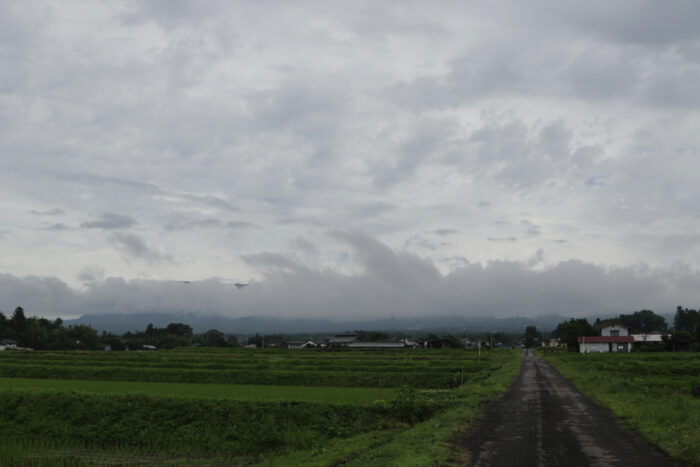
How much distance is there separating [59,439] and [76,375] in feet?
92.5

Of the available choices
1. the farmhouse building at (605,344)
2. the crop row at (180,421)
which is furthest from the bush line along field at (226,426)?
the farmhouse building at (605,344)

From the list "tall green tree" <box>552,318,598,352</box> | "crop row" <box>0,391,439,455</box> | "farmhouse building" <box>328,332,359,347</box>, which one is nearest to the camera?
"crop row" <box>0,391,439,455</box>

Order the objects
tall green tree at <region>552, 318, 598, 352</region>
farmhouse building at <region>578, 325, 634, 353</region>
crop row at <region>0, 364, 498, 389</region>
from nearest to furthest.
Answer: crop row at <region>0, 364, 498, 389</region> < farmhouse building at <region>578, 325, 634, 353</region> < tall green tree at <region>552, 318, 598, 352</region>

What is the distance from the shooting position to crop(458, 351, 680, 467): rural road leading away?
1473 cm

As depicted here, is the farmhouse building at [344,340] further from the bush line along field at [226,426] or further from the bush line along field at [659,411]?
the bush line along field at [226,426]

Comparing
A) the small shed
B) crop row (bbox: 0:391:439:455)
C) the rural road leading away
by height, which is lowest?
the small shed

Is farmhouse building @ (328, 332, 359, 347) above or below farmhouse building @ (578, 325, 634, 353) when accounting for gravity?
below

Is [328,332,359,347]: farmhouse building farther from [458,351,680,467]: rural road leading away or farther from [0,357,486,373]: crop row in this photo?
[458,351,680,467]: rural road leading away

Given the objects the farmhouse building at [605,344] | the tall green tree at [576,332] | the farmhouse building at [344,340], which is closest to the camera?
the farmhouse building at [605,344]

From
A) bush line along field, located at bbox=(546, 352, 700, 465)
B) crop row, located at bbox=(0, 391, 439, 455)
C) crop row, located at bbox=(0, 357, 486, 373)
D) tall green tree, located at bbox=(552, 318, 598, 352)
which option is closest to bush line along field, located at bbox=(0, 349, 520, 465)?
crop row, located at bbox=(0, 391, 439, 455)

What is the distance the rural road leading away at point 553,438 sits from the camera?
14.7m

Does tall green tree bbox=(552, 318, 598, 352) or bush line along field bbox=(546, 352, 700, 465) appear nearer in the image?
bush line along field bbox=(546, 352, 700, 465)

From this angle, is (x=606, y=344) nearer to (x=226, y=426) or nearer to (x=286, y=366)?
(x=286, y=366)

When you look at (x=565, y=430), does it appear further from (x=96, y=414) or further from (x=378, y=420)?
(x=96, y=414)
